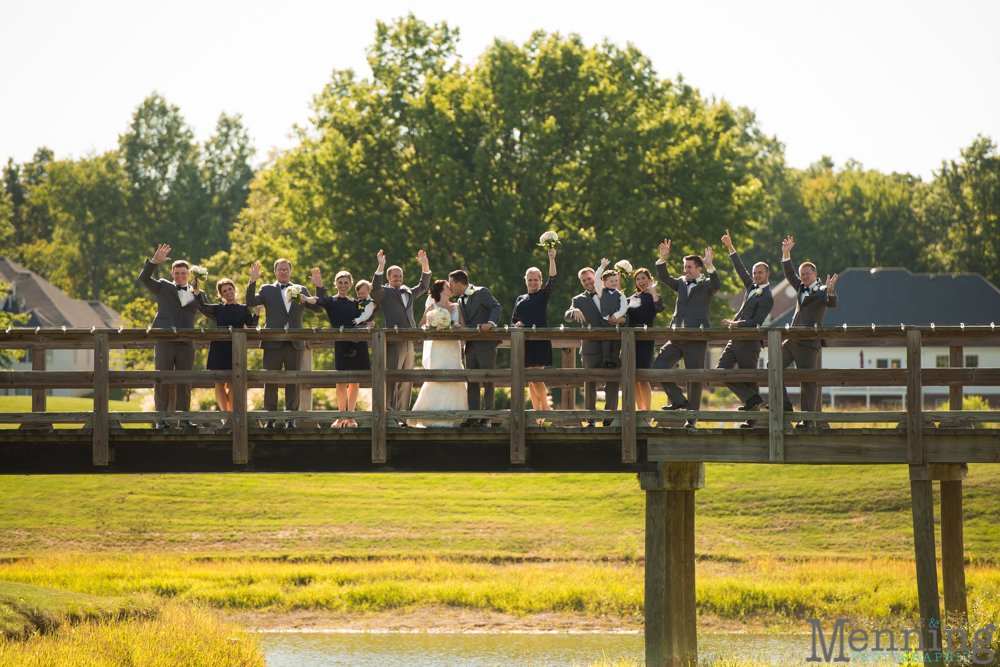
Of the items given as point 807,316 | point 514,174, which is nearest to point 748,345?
point 807,316

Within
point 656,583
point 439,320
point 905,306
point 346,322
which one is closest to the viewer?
point 439,320

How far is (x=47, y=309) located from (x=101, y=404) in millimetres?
54751

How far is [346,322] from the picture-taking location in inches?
521

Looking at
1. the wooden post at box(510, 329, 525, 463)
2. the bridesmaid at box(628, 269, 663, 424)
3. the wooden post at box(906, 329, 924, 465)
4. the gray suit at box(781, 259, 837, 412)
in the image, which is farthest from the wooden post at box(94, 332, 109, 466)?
the wooden post at box(906, 329, 924, 465)

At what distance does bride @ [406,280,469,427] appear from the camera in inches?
480

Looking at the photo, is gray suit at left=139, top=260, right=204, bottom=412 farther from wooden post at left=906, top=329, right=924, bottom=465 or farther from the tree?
the tree

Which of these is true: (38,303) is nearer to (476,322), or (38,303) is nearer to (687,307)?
(476,322)

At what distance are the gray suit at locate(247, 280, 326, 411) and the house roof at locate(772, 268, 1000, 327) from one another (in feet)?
142

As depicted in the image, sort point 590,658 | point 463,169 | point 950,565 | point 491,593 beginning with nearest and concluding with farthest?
point 950,565 < point 590,658 < point 491,593 < point 463,169

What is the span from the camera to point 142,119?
81.9m

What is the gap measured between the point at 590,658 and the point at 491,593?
151 inches

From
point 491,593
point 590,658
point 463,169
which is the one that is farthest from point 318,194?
point 590,658

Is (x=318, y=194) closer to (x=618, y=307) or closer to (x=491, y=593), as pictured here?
(x=491, y=593)

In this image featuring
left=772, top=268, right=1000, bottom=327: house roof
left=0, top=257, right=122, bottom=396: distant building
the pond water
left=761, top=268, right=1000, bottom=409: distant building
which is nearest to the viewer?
the pond water
